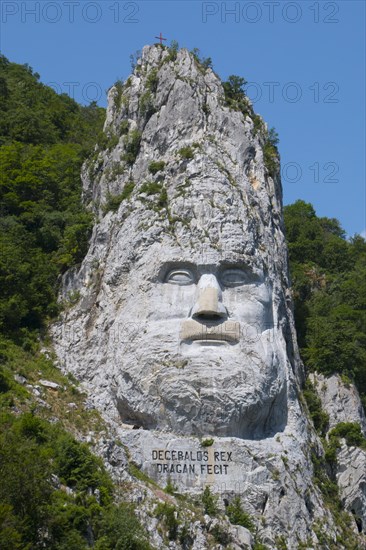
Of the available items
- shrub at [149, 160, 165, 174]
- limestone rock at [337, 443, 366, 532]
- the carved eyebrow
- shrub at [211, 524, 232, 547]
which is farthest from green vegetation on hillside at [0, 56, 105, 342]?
limestone rock at [337, 443, 366, 532]

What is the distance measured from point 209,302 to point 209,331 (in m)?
0.96

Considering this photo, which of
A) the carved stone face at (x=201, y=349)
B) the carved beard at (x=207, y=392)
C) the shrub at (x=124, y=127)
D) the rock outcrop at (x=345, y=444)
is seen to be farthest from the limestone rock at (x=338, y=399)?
the shrub at (x=124, y=127)

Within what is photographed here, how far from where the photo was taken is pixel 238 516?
3425 centimetres

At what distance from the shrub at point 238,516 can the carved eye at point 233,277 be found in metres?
7.80

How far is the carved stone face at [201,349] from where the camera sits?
3625 cm

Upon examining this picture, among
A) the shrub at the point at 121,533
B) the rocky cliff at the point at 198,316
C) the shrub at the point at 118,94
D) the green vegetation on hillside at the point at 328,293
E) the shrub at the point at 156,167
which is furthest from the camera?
the shrub at the point at 118,94

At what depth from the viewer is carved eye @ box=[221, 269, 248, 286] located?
3869cm

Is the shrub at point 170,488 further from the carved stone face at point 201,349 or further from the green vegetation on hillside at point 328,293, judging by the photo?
the green vegetation on hillside at point 328,293

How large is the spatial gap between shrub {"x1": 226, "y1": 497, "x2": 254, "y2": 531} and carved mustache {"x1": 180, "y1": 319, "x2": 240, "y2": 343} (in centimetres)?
566

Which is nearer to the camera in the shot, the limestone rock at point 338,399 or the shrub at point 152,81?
the limestone rock at point 338,399

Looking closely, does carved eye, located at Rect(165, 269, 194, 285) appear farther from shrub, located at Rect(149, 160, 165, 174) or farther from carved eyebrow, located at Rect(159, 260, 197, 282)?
shrub, located at Rect(149, 160, 165, 174)

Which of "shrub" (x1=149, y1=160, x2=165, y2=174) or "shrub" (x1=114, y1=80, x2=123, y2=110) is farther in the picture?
"shrub" (x1=114, y1=80, x2=123, y2=110)

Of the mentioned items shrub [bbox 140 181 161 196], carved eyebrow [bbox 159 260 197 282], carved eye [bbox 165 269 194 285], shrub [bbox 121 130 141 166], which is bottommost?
carved eye [bbox 165 269 194 285]

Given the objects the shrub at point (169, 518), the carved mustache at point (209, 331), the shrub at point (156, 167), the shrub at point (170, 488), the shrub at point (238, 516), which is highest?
the shrub at point (156, 167)
